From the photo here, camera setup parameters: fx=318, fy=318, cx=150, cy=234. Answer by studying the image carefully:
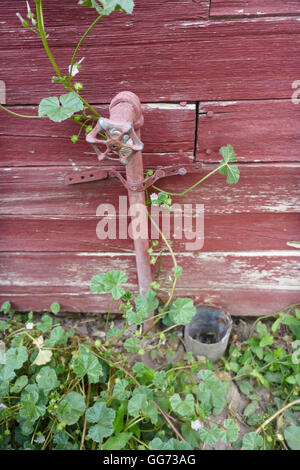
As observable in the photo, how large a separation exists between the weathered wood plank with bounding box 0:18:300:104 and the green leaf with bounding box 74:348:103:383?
2.69ft

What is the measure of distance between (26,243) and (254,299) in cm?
106

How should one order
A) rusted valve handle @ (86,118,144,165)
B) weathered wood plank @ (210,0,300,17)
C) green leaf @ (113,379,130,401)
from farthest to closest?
green leaf @ (113,379,130,401) → weathered wood plank @ (210,0,300,17) → rusted valve handle @ (86,118,144,165)

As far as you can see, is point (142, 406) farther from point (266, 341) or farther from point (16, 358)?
point (266, 341)

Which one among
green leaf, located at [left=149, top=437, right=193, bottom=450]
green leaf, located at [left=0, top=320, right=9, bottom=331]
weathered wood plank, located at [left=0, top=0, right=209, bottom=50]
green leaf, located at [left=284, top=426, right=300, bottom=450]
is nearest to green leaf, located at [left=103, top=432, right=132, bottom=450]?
green leaf, located at [left=149, top=437, right=193, bottom=450]

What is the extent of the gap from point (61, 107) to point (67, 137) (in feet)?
0.84

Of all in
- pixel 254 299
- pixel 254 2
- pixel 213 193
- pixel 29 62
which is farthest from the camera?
pixel 254 299

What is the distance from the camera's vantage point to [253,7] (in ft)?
2.72

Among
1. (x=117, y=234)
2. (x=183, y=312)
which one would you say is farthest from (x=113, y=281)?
(x=117, y=234)

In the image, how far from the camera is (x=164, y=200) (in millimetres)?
1025

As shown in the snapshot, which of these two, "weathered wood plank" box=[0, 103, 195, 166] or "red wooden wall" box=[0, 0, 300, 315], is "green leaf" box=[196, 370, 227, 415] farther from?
"weathered wood plank" box=[0, 103, 195, 166]

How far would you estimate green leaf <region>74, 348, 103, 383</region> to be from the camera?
3.33 ft

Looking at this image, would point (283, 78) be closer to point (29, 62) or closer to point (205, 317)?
point (29, 62)

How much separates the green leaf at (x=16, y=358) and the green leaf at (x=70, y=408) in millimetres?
200
